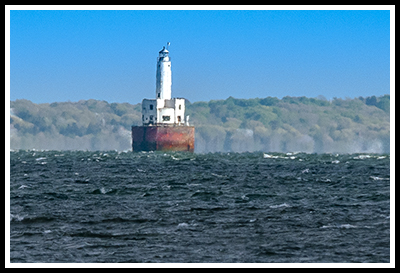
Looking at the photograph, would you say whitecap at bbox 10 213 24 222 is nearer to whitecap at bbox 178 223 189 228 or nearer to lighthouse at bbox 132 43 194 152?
whitecap at bbox 178 223 189 228

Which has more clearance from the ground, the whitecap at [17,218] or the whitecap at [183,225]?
Result: the whitecap at [17,218]

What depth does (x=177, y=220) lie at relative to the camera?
27.9 m

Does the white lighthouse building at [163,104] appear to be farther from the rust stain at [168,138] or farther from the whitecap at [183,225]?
the whitecap at [183,225]

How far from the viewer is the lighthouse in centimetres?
13212

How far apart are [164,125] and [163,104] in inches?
187

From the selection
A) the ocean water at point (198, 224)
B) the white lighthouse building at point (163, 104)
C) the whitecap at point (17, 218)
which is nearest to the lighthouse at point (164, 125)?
the white lighthouse building at point (163, 104)

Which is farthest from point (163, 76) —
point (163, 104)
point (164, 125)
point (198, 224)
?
point (198, 224)

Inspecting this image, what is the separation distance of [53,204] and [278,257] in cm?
1651

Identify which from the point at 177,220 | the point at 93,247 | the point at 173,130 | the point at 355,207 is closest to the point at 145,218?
the point at 177,220

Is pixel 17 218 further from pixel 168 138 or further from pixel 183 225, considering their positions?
pixel 168 138

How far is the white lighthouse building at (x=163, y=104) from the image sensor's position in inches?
5098

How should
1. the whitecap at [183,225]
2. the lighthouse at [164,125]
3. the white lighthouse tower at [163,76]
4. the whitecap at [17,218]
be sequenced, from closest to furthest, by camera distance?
the whitecap at [183,225] → the whitecap at [17,218] → the white lighthouse tower at [163,76] → the lighthouse at [164,125]

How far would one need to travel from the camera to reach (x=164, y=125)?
134750 millimetres

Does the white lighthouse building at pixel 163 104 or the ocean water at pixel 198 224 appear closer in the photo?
the ocean water at pixel 198 224
